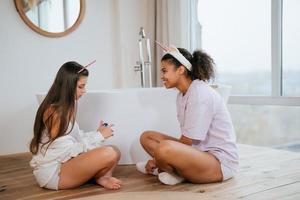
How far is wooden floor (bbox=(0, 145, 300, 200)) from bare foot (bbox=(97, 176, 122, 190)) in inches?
1.3

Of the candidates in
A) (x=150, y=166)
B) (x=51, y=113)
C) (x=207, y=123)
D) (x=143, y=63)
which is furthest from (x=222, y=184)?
(x=143, y=63)

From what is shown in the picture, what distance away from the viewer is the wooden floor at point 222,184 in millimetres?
1911

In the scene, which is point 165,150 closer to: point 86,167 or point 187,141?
point 187,141

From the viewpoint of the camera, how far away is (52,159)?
2062 mm

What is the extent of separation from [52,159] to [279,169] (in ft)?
4.65

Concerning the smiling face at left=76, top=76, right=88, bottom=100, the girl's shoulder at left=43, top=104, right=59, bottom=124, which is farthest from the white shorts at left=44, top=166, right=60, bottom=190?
the smiling face at left=76, top=76, right=88, bottom=100

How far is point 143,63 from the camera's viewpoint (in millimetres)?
3924

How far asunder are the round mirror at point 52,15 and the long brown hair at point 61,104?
1.60 metres

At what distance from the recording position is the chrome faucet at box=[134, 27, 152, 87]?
3.85m

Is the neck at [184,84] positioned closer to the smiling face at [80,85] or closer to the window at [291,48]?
the smiling face at [80,85]

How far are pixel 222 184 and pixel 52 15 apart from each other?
2441 mm

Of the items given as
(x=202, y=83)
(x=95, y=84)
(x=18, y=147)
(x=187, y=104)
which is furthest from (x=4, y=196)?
(x=95, y=84)

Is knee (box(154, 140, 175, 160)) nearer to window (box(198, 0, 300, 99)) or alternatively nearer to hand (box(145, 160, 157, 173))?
hand (box(145, 160, 157, 173))

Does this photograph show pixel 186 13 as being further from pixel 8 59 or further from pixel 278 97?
pixel 8 59
